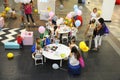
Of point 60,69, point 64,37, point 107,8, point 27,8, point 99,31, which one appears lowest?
point 60,69

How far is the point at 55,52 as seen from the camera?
6637mm

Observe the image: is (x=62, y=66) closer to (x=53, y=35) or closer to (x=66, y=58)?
(x=66, y=58)

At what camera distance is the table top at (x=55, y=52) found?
641 centimetres

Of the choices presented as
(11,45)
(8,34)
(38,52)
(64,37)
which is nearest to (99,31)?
(64,37)

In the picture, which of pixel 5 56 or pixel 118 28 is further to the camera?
pixel 118 28

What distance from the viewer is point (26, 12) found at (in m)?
9.44

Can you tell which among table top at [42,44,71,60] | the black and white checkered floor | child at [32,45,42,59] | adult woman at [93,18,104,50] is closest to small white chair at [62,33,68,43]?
table top at [42,44,71,60]

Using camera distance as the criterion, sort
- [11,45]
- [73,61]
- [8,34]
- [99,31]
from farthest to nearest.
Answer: [8,34] → [11,45] → [99,31] → [73,61]

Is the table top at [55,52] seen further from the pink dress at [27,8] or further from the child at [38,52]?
the pink dress at [27,8]

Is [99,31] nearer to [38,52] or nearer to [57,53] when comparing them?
[57,53]

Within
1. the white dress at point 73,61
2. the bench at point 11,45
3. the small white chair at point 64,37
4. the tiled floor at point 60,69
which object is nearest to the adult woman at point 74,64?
the white dress at point 73,61

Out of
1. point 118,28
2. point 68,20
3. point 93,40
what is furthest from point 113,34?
point 68,20

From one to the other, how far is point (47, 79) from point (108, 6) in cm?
637

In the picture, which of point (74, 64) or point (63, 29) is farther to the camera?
point (63, 29)
